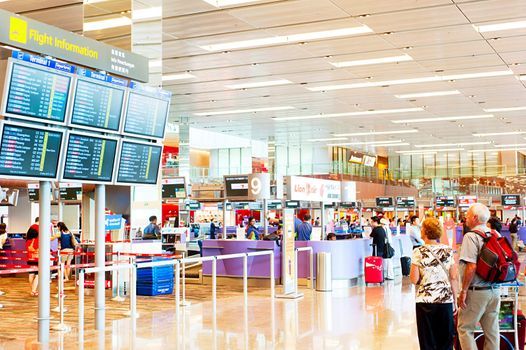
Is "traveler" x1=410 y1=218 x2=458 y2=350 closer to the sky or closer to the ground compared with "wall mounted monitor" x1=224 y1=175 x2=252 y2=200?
closer to the ground

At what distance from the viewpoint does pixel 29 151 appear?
752cm

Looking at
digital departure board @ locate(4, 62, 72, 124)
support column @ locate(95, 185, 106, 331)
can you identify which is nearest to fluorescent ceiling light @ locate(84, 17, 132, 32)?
support column @ locate(95, 185, 106, 331)

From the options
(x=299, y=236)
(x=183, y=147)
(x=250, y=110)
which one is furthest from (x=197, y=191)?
(x=299, y=236)

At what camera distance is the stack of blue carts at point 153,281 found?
13.4 meters

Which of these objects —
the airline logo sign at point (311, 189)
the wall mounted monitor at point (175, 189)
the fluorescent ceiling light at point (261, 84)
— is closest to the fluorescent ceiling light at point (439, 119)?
the fluorescent ceiling light at point (261, 84)

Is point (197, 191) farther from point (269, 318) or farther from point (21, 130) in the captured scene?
point (21, 130)

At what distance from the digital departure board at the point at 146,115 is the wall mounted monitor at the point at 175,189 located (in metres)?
11.3

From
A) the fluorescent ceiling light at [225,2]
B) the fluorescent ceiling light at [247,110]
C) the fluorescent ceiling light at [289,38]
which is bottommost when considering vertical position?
the fluorescent ceiling light at [247,110]

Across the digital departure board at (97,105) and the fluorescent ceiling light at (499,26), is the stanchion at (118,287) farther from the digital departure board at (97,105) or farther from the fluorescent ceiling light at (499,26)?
the fluorescent ceiling light at (499,26)

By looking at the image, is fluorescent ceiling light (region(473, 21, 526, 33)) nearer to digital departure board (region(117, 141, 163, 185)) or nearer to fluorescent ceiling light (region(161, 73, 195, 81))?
digital departure board (region(117, 141, 163, 185))

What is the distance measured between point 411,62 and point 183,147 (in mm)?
12910

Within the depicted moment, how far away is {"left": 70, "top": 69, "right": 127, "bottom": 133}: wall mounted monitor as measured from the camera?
8.08 metres

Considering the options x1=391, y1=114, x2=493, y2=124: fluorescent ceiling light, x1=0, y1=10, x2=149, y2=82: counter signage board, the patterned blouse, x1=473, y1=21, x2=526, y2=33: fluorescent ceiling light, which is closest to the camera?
the patterned blouse

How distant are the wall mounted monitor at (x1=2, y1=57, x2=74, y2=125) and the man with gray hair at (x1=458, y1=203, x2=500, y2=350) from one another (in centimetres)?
438
